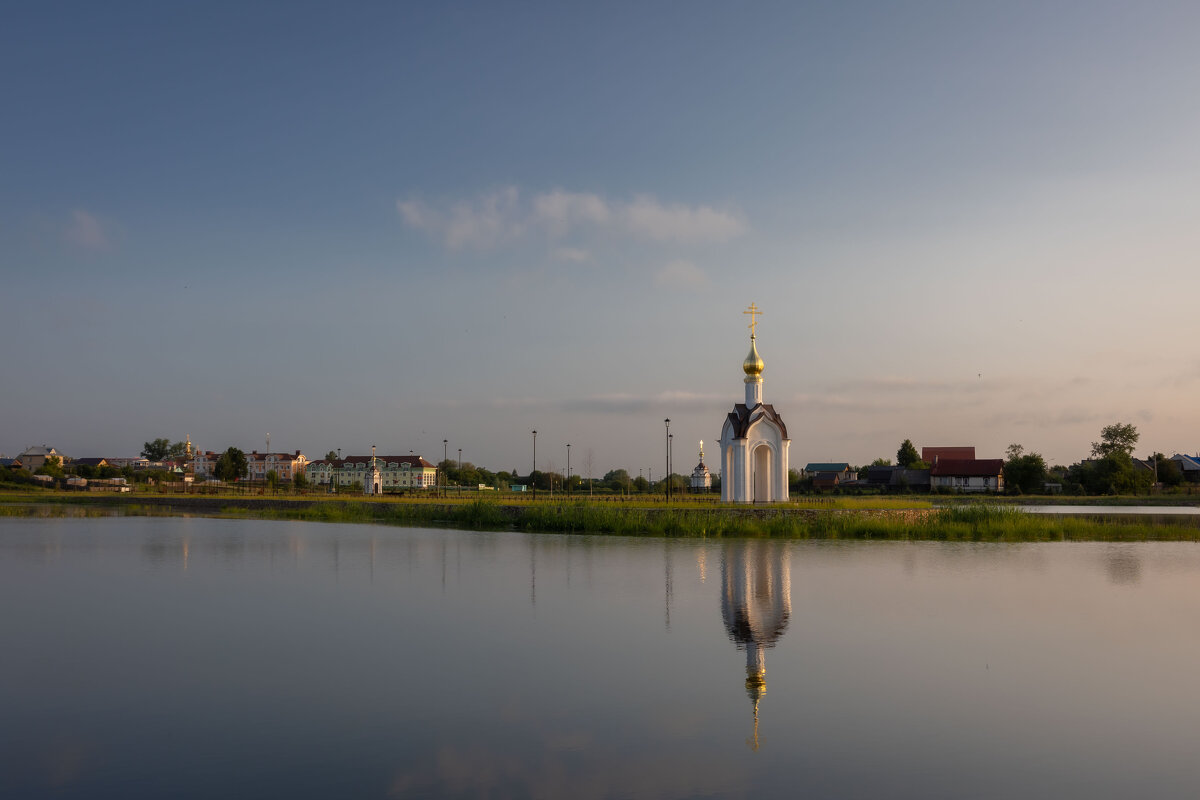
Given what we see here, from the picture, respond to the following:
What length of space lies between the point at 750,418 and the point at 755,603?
24.9 metres

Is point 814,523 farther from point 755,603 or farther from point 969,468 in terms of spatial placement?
point 969,468

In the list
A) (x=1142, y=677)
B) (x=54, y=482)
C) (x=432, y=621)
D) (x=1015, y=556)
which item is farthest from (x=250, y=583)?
(x=54, y=482)

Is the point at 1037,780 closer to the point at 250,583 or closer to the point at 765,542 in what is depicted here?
the point at 250,583

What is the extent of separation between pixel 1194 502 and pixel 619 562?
64.1 m

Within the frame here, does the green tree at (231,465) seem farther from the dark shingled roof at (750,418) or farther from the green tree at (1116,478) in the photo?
the green tree at (1116,478)

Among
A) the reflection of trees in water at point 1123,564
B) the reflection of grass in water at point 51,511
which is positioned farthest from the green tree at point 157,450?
the reflection of trees in water at point 1123,564

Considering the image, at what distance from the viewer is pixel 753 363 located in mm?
42312

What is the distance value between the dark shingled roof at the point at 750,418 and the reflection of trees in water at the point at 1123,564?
15246 mm

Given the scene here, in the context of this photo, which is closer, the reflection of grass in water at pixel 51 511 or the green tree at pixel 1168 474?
the reflection of grass in water at pixel 51 511

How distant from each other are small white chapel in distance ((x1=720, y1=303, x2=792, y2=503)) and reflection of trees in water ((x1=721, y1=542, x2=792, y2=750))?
1429 cm

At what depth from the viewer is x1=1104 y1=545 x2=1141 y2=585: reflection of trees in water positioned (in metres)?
22.3

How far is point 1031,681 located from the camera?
38.4ft

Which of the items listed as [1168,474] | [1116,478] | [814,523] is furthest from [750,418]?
[1168,474]

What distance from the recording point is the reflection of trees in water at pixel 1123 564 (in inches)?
878
